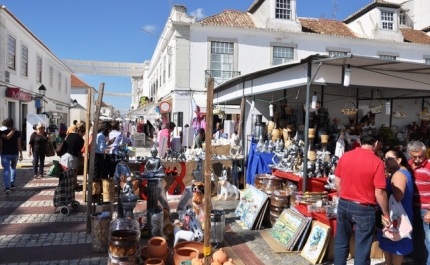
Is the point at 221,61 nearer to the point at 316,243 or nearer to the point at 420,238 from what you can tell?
the point at 316,243

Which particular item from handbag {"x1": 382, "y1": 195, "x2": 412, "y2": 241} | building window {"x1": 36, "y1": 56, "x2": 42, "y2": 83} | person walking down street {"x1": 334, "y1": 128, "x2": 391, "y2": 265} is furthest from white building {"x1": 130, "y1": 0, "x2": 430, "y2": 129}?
handbag {"x1": 382, "y1": 195, "x2": 412, "y2": 241}

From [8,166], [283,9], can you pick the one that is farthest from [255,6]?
[8,166]

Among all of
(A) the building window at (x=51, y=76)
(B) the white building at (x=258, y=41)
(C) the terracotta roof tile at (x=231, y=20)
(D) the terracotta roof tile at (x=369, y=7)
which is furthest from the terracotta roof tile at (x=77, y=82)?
(D) the terracotta roof tile at (x=369, y=7)

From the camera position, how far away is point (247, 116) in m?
9.22

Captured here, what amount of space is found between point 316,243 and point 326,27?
16.3 m

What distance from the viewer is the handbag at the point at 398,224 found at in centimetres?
350

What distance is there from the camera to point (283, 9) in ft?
53.9

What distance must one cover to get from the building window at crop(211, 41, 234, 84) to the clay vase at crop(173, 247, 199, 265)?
40.3 feet

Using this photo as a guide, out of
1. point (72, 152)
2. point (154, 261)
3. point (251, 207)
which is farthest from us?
point (72, 152)

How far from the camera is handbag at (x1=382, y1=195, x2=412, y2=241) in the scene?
350 cm

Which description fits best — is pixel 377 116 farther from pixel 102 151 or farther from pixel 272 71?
pixel 102 151

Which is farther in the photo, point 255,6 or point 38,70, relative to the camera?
point 38,70

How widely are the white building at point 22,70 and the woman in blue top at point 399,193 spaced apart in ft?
49.3

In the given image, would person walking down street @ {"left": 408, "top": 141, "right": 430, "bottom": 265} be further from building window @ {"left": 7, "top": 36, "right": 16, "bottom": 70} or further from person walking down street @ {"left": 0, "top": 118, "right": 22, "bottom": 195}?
building window @ {"left": 7, "top": 36, "right": 16, "bottom": 70}
